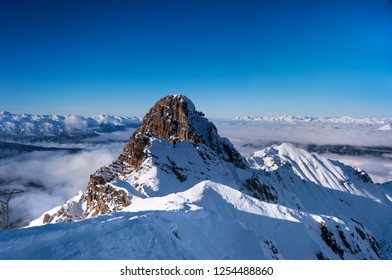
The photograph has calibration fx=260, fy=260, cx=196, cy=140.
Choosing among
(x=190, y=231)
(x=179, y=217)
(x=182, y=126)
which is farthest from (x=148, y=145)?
(x=190, y=231)

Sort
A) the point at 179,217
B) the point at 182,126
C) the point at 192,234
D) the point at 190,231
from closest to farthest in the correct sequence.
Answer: the point at 192,234 → the point at 190,231 → the point at 179,217 → the point at 182,126

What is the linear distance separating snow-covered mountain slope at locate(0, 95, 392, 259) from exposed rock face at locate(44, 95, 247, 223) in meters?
0.25

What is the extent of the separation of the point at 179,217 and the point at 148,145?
4284 cm

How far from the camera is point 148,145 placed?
192ft

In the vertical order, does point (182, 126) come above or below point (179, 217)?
above

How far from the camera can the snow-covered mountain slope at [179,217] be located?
34.9ft

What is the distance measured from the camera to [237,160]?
89.7m

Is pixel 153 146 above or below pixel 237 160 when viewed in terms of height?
above

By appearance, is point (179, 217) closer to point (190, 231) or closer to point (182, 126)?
point (190, 231)

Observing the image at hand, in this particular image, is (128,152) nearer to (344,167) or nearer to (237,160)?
(237,160)

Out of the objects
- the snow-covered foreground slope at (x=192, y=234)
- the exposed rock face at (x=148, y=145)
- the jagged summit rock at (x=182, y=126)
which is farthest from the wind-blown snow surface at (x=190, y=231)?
the jagged summit rock at (x=182, y=126)
